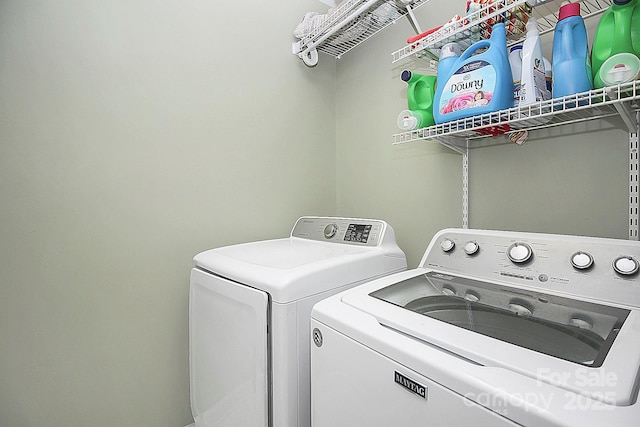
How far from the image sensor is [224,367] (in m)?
1.32

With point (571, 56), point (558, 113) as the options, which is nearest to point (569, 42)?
point (571, 56)

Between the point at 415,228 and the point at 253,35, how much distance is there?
1.54 m

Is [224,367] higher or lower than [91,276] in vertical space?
lower

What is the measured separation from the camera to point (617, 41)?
35.5 inches

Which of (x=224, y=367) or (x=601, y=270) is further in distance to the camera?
(x=224, y=367)

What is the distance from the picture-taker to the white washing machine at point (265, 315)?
1086 mm

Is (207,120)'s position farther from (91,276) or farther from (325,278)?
(325,278)

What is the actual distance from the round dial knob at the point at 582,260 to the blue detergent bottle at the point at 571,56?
1.65ft

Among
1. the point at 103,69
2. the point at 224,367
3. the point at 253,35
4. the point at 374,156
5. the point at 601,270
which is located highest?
the point at 253,35

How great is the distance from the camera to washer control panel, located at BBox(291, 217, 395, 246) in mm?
1528

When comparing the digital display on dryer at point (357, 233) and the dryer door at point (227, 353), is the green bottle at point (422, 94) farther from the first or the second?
the dryer door at point (227, 353)

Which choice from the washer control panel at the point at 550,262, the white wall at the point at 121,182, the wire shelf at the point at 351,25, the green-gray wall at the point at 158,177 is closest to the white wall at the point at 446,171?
the green-gray wall at the point at 158,177

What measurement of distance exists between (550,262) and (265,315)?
3.20 ft

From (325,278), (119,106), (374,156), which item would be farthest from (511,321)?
(119,106)
